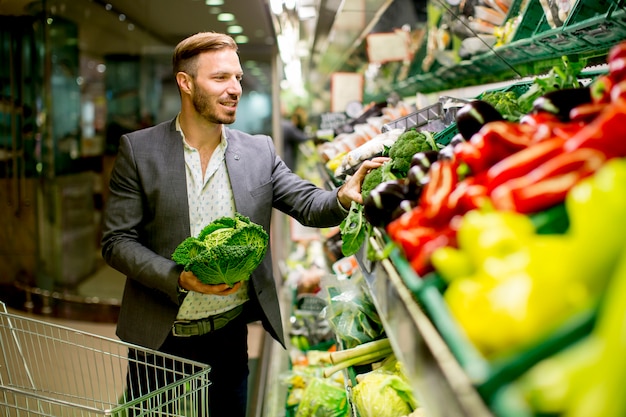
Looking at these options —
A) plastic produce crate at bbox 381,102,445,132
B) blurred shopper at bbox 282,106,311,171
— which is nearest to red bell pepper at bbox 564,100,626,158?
plastic produce crate at bbox 381,102,445,132

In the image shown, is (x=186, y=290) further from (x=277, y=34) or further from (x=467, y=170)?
(x=277, y=34)

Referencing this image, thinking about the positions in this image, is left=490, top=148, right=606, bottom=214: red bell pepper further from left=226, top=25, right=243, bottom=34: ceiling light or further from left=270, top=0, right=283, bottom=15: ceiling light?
left=226, top=25, right=243, bottom=34: ceiling light

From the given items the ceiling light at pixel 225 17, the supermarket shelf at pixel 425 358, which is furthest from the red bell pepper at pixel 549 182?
the ceiling light at pixel 225 17

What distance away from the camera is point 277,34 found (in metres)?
5.09

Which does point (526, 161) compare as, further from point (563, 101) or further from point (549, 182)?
point (563, 101)

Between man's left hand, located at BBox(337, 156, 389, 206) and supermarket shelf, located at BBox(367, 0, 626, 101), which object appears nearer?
supermarket shelf, located at BBox(367, 0, 626, 101)

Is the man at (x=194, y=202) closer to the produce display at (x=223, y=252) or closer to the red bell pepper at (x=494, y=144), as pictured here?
the produce display at (x=223, y=252)

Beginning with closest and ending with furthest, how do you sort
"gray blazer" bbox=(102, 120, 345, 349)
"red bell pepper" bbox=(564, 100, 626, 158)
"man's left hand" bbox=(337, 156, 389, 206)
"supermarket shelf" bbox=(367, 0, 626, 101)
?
"red bell pepper" bbox=(564, 100, 626, 158), "supermarket shelf" bbox=(367, 0, 626, 101), "man's left hand" bbox=(337, 156, 389, 206), "gray blazer" bbox=(102, 120, 345, 349)

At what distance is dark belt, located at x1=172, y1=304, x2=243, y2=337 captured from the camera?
7.87 ft

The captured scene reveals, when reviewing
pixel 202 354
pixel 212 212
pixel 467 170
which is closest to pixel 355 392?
pixel 202 354

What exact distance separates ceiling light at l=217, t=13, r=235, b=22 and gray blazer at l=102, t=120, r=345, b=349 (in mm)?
2387

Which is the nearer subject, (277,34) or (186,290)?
(186,290)

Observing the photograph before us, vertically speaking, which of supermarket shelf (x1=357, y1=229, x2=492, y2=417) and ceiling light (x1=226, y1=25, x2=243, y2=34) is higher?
ceiling light (x1=226, y1=25, x2=243, y2=34)

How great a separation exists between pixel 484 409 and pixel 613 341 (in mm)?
157
